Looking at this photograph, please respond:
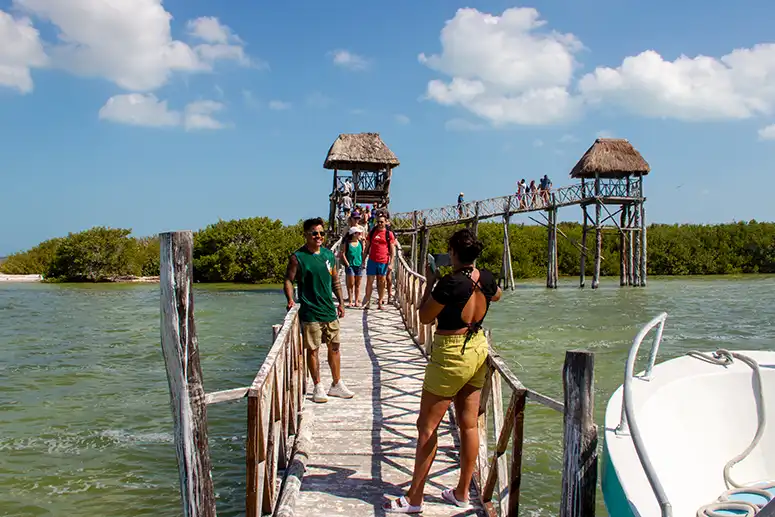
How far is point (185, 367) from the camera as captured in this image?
3.76m

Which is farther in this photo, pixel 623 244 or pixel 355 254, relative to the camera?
pixel 623 244

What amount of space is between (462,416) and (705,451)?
5.42 ft

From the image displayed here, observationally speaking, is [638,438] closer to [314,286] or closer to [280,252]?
[314,286]

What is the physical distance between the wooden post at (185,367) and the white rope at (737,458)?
261 cm

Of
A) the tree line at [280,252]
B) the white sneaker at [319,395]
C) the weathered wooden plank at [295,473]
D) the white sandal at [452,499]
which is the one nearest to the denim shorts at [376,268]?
the white sneaker at [319,395]

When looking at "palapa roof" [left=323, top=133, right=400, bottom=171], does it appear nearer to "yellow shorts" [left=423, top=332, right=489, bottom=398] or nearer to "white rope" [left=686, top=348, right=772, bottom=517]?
"white rope" [left=686, top=348, right=772, bottom=517]

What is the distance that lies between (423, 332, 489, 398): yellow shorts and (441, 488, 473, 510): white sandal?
28.7 inches

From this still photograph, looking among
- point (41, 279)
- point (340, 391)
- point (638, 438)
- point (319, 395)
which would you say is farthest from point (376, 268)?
point (41, 279)

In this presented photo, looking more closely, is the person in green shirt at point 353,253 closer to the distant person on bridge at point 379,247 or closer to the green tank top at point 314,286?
the distant person on bridge at point 379,247

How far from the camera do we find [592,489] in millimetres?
3410

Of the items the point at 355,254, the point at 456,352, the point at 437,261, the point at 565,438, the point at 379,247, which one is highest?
the point at 379,247

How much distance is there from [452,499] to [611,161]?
2913cm

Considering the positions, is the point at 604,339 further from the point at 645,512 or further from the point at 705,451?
the point at 645,512

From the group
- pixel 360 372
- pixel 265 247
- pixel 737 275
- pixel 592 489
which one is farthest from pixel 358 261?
pixel 737 275
